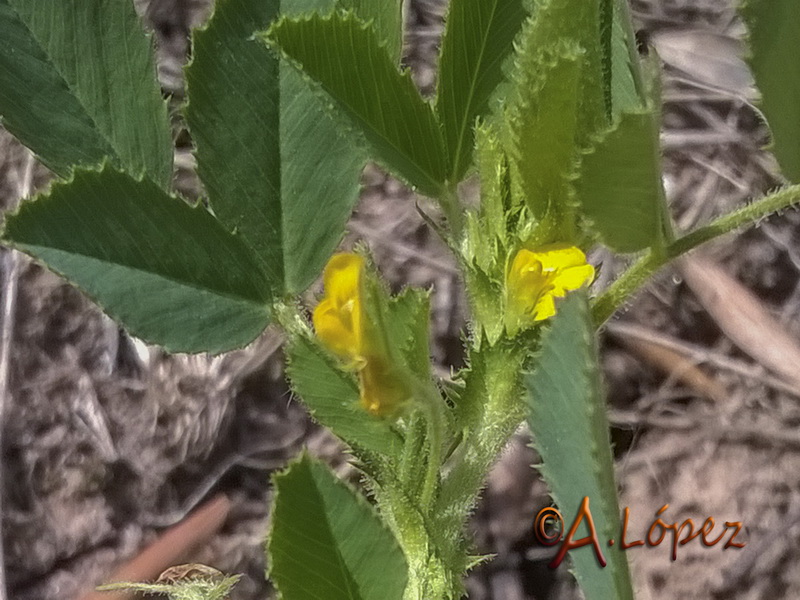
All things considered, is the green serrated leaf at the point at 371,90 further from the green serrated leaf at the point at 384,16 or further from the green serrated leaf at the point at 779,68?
the green serrated leaf at the point at 779,68

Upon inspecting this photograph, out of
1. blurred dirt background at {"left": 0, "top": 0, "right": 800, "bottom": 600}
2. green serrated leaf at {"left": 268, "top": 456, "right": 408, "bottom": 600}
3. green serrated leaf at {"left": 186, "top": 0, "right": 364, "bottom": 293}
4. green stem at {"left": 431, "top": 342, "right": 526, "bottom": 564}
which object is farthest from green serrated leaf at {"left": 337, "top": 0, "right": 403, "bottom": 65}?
blurred dirt background at {"left": 0, "top": 0, "right": 800, "bottom": 600}

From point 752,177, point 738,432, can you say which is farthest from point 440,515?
point 752,177

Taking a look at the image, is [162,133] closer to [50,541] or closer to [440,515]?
[440,515]

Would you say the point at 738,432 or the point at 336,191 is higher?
the point at 336,191

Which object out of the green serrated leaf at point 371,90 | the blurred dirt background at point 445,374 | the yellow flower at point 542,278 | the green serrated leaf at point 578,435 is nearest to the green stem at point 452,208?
the green serrated leaf at point 371,90

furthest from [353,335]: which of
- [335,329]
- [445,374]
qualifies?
[445,374]

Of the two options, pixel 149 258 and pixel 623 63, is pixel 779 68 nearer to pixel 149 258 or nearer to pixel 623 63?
pixel 623 63
